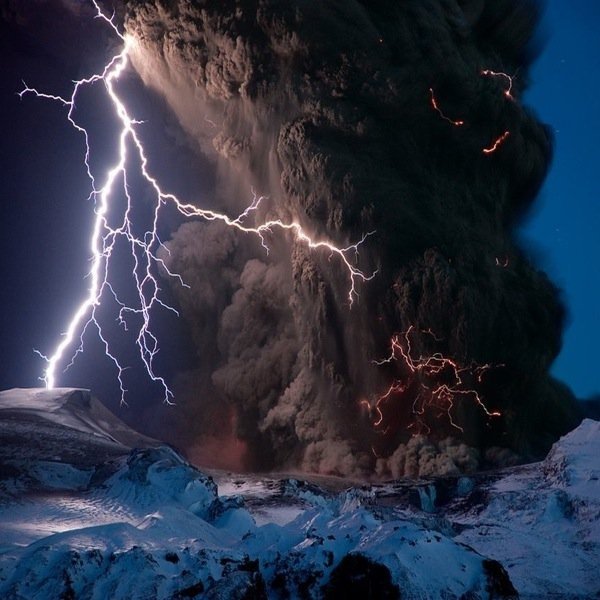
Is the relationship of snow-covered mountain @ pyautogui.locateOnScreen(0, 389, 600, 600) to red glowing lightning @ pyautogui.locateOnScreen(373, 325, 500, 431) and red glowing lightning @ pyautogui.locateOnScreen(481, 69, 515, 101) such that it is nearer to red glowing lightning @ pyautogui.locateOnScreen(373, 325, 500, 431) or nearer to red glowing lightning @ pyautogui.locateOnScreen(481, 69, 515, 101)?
red glowing lightning @ pyautogui.locateOnScreen(373, 325, 500, 431)

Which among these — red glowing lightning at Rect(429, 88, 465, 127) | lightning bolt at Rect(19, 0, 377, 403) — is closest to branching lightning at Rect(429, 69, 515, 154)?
red glowing lightning at Rect(429, 88, 465, 127)

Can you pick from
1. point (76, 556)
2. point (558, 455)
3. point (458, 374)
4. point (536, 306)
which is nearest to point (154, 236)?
point (458, 374)

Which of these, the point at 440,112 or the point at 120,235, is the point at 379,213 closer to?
the point at 440,112

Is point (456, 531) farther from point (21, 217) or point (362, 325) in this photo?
point (21, 217)

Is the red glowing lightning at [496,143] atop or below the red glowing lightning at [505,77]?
below

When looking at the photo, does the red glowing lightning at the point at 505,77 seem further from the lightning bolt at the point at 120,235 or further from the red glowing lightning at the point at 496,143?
the lightning bolt at the point at 120,235

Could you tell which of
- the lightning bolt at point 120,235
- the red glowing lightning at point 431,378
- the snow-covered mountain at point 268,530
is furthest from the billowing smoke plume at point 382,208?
the snow-covered mountain at point 268,530
